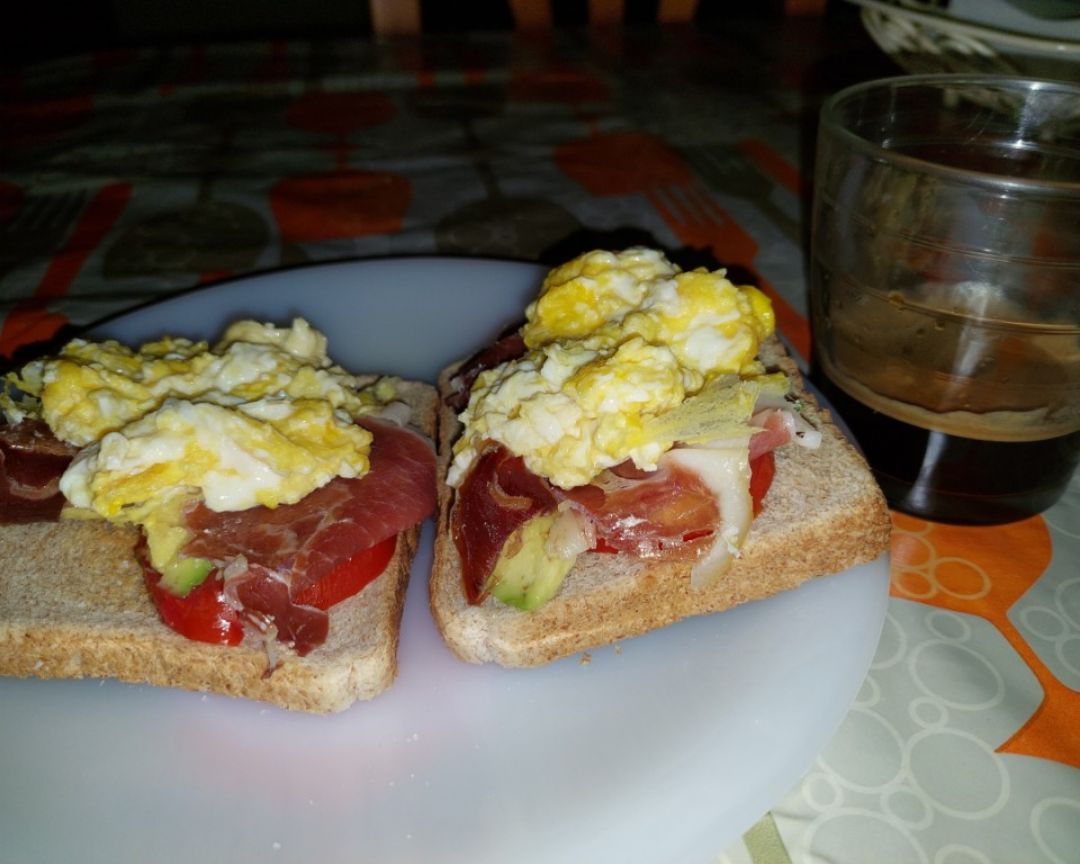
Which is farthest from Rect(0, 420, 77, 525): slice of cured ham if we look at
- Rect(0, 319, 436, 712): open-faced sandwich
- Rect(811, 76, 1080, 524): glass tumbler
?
Rect(811, 76, 1080, 524): glass tumbler

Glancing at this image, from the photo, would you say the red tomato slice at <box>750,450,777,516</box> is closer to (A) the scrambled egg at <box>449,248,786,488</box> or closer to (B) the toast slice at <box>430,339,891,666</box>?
(B) the toast slice at <box>430,339,891,666</box>

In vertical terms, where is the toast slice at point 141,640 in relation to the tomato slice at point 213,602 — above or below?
below

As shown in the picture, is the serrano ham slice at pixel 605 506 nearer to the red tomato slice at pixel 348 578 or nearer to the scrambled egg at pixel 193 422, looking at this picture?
the red tomato slice at pixel 348 578

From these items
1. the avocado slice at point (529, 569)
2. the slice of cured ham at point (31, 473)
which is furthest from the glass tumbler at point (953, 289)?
the slice of cured ham at point (31, 473)

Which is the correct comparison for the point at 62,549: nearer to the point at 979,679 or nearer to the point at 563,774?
the point at 563,774

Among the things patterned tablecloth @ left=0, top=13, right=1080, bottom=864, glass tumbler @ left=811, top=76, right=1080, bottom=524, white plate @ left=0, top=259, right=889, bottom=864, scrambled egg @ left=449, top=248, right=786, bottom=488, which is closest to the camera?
white plate @ left=0, top=259, right=889, bottom=864

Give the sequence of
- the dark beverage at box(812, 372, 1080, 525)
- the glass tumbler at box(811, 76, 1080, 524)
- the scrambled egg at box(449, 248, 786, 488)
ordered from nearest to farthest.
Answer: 1. the scrambled egg at box(449, 248, 786, 488)
2. the glass tumbler at box(811, 76, 1080, 524)
3. the dark beverage at box(812, 372, 1080, 525)

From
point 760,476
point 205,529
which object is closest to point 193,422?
point 205,529
